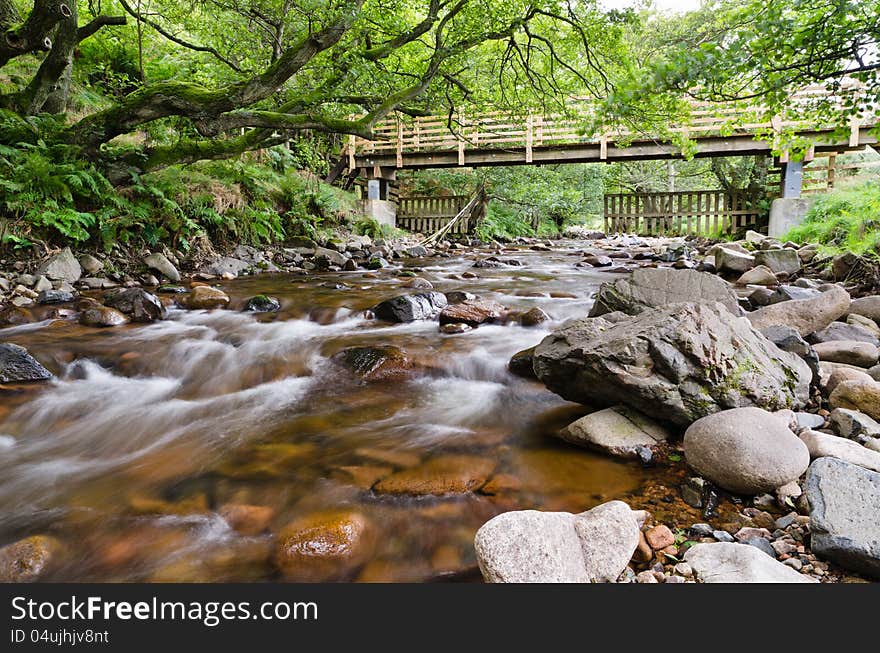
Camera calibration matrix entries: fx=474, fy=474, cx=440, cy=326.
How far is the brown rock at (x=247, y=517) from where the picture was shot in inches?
91.6

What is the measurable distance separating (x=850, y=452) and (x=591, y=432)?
4.13 ft

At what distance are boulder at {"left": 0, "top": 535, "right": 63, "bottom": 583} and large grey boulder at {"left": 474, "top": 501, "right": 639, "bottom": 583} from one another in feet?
6.31

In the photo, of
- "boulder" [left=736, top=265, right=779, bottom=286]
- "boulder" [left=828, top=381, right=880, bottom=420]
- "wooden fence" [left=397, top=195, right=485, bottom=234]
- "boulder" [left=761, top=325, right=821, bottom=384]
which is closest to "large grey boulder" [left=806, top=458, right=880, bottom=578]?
"boulder" [left=828, top=381, right=880, bottom=420]

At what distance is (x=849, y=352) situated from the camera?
379 cm

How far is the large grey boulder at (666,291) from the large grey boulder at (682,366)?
1364mm

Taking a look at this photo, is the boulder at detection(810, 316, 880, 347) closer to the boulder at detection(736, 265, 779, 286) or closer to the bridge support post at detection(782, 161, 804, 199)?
the boulder at detection(736, 265, 779, 286)

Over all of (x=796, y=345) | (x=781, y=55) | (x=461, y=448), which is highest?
(x=781, y=55)

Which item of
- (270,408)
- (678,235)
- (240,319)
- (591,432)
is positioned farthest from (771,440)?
(678,235)

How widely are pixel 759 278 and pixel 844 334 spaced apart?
12.6 ft

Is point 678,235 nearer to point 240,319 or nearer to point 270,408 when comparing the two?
point 240,319

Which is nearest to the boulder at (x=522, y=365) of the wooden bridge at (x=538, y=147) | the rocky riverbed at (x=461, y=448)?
the rocky riverbed at (x=461, y=448)

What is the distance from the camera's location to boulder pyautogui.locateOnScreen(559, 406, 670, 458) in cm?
285

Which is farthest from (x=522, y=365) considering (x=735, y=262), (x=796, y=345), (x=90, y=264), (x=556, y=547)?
(x=90, y=264)

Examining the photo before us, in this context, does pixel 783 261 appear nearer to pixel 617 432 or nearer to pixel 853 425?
pixel 853 425
